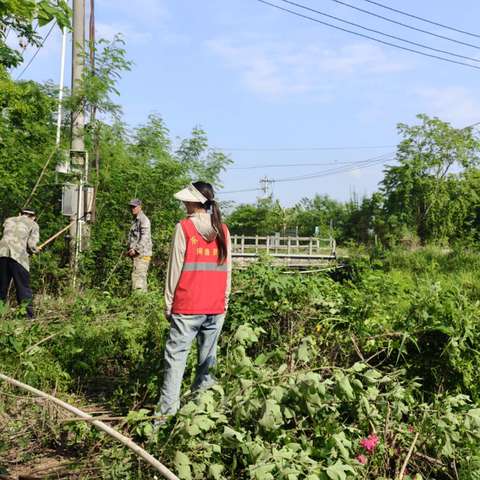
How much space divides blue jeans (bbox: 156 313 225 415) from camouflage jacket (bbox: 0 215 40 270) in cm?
486

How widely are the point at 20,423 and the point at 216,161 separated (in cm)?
→ 830

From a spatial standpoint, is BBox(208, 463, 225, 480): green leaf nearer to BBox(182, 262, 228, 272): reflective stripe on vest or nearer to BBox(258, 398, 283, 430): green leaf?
BBox(258, 398, 283, 430): green leaf

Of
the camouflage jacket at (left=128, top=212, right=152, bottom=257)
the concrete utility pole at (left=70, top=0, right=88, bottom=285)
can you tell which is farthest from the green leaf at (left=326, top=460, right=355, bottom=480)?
the concrete utility pole at (left=70, top=0, right=88, bottom=285)

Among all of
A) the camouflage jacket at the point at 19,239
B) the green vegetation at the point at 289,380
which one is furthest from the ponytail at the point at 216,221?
the camouflage jacket at the point at 19,239

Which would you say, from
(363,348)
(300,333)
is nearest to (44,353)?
(300,333)

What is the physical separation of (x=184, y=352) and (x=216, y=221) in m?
0.98

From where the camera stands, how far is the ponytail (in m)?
4.73

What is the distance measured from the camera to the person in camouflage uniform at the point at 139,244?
9547 millimetres

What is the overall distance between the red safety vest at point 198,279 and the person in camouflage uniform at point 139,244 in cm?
497

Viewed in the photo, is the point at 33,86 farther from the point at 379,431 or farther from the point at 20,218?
the point at 379,431

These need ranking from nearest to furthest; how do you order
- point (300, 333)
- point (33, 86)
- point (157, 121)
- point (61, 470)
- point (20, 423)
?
point (61, 470), point (20, 423), point (300, 333), point (33, 86), point (157, 121)

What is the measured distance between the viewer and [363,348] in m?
5.03

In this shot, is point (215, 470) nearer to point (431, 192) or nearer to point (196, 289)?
point (196, 289)

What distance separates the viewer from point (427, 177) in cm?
4591
